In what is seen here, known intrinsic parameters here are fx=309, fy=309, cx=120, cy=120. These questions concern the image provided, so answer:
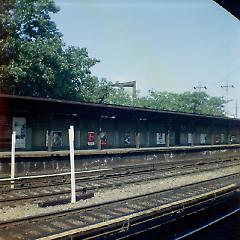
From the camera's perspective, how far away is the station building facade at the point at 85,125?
1603 centimetres

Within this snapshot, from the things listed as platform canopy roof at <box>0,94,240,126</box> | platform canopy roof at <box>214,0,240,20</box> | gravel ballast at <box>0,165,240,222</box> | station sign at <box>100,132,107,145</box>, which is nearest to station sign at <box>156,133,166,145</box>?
platform canopy roof at <box>0,94,240,126</box>

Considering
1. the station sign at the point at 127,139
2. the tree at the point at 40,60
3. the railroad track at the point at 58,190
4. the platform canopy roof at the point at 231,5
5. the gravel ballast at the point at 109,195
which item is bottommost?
the gravel ballast at the point at 109,195

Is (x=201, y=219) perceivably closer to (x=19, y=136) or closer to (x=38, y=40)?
(x=19, y=136)

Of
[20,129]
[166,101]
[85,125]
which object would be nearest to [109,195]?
[20,129]

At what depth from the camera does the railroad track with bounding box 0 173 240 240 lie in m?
5.55

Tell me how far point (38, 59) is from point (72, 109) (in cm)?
643

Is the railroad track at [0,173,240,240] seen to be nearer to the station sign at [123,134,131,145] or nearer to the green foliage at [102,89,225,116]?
the station sign at [123,134,131,145]

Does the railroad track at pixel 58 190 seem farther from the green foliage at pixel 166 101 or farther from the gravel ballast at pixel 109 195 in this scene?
the green foliage at pixel 166 101

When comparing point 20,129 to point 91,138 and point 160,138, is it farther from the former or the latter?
point 160,138

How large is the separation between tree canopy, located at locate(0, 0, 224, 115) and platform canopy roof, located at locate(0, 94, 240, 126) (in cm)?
510

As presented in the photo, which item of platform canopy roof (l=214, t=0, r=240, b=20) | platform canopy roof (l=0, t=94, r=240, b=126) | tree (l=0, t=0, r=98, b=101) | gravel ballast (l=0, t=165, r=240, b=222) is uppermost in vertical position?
tree (l=0, t=0, r=98, b=101)

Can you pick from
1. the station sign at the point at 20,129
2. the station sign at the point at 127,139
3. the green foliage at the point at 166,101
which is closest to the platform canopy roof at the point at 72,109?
the station sign at the point at 20,129

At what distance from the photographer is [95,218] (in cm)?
720

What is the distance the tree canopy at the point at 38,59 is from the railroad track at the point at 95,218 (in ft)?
45.0
